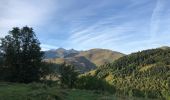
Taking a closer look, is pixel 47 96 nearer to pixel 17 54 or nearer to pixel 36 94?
pixel 36 94

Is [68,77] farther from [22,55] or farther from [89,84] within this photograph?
[22,55]

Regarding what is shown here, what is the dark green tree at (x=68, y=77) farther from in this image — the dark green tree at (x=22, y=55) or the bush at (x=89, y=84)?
the dark green tree at (x=22, y=55)

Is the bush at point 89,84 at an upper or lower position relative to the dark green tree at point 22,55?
lower

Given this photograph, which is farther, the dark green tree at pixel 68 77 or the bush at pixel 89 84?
the bush at pixel 89 84

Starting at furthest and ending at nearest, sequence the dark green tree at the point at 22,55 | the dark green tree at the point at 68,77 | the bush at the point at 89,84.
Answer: the bush at the point at 89,84
the dark green tree at the point at 68,77
the dark green tree at the point at 22,55

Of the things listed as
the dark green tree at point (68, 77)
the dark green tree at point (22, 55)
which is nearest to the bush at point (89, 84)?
the dark green tree at point (68, 77)

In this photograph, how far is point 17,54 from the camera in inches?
3110

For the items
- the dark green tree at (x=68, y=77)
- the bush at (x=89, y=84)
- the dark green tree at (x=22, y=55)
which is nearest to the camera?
the dark green tree at (x=22, y=55)

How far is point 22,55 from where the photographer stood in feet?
259

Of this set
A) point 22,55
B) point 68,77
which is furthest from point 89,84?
point 22,55

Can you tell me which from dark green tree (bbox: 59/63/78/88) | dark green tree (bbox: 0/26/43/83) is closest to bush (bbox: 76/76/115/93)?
dark green tree (bbox: 59/63/78/88)

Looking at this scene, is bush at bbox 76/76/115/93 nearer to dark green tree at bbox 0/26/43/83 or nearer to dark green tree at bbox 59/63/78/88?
dark green tree at bbox 59/63/78/88

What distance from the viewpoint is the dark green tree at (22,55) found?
76.4m

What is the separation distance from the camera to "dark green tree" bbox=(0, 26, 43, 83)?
76.4 m
